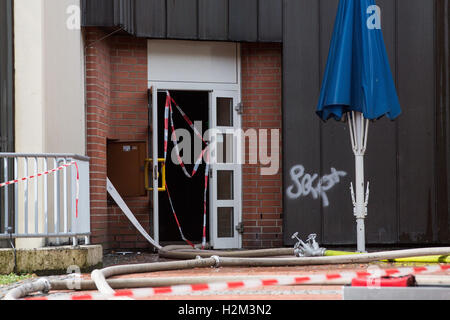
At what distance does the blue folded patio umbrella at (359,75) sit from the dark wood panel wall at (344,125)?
2.15 metres

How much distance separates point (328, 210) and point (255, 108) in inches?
71.3

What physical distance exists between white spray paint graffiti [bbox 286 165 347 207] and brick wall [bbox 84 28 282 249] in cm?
41

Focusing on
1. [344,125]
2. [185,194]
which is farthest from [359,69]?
[185,194]

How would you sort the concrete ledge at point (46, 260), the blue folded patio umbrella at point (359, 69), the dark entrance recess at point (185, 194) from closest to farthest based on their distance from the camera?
the concrete ledge at point (46, 260) < the blue folded patio umbrella at point (359, 69) < the dark entrance recess at point (185, 194)

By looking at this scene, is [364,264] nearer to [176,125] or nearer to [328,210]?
[328,210]

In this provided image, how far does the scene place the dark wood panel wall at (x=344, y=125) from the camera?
10.3 metres

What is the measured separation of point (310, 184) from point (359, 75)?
103 inches

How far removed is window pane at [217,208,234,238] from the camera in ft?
34.9

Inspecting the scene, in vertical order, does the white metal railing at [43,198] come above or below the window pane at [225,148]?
below

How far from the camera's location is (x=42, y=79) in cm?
835

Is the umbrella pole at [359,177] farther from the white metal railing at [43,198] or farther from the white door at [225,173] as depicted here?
the white metal railing at [43,198]

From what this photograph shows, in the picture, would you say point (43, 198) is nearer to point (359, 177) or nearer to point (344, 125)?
point (359, 177)

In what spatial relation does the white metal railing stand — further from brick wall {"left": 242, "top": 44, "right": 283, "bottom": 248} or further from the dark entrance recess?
the dark entrance recess

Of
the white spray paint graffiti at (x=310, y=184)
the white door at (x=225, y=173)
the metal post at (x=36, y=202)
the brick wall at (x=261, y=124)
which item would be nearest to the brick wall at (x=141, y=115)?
the brick wall at (x=261, y=124)
